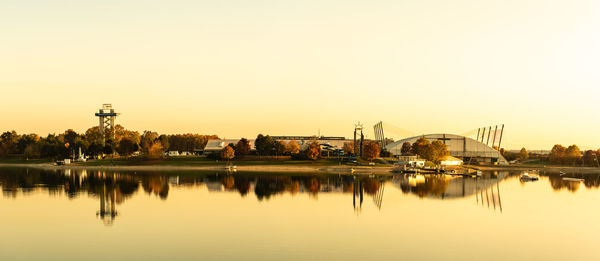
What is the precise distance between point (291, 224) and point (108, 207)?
24.9 m

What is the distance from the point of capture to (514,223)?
5212 cm

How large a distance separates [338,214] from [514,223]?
18.8m

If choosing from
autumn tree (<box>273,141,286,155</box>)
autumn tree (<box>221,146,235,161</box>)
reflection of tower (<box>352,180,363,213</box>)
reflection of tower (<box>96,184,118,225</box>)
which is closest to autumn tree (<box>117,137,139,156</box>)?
autumn tree (<box>221,146,235,161</box>)

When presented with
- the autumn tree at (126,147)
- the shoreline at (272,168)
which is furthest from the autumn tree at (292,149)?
the autumn tree at (126,147)

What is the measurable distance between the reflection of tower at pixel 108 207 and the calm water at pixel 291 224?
0.14m

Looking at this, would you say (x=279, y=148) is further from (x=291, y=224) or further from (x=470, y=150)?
(x=291, y=224)

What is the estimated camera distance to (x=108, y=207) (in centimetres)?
5966

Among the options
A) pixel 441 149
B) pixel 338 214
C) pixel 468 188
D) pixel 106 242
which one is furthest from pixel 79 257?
pixel 441 149

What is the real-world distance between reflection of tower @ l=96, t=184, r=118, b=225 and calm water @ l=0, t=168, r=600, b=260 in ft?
0.46

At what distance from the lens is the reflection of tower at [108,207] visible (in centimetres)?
5134

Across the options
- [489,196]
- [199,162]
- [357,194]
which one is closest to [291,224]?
[357,194]

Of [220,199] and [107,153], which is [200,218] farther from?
[107,153]

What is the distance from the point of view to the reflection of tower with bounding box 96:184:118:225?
168 ft

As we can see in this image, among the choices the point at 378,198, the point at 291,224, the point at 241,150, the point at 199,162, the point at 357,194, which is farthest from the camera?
the point at 241,150
